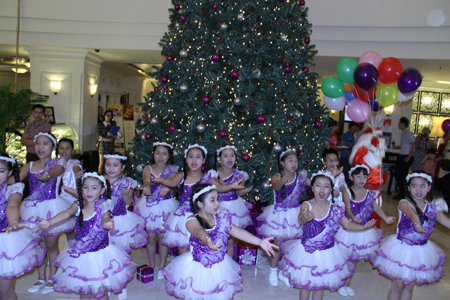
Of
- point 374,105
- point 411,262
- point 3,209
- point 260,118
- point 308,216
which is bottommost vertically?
point 411,262

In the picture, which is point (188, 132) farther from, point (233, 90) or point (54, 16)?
point (54, 16)

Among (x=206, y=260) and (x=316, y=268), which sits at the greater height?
(x=206, y=260)

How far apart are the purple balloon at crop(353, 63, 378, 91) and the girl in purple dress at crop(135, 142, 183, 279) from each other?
2582 millimetres

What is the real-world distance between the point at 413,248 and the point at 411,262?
0.45 ft

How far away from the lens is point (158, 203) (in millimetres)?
4055

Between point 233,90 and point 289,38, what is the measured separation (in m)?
1.06

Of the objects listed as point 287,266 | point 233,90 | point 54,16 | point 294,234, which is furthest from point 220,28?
point 54,16

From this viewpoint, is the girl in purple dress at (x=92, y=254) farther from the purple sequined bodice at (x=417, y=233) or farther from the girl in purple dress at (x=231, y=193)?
the purple sequined bodice at (x=417, y=233)

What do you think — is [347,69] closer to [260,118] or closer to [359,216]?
[260,118]

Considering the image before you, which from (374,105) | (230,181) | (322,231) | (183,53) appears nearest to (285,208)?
(230,181)

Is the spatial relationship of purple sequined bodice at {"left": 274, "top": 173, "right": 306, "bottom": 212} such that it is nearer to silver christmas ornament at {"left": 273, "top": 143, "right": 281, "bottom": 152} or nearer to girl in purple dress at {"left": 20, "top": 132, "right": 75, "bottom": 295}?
silver christmas ornament at {"left": 273, "top": 143, "right": 281, "bottom": 152}

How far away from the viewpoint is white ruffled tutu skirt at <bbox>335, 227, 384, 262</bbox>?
3658 millimetres

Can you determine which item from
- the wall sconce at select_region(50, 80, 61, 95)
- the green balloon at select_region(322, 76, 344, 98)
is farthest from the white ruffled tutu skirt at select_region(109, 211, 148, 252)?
the wall sconce at select_region(50, 80, 61, 95)

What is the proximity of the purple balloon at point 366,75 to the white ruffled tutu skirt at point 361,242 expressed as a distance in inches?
75.5
